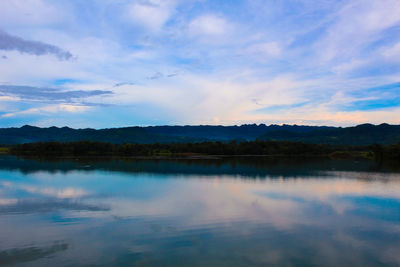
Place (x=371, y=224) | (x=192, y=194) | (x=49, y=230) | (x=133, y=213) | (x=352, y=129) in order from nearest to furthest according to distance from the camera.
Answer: (x=49, y=230)
(x=371, y=224)
(x=133, y=213)
(x=192, y=194)
(x=352, y=129)

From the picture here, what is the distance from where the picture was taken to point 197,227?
10305 mm

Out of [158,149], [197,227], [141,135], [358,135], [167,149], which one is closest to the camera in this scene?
[197,227]

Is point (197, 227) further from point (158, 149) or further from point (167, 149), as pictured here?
point (167, 149)

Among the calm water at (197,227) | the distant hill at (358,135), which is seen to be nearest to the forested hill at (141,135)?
the distant hill at (358,135)

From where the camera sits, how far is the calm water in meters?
7.73

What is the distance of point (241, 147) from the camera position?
78.1m

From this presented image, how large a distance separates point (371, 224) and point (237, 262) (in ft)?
20.8

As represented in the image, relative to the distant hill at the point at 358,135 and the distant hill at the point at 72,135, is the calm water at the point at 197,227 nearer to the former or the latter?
the distant hill at the point at 358,135

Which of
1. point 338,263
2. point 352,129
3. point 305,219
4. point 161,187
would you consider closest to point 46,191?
point 161,187

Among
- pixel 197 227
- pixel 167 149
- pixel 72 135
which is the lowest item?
pixel 197 227

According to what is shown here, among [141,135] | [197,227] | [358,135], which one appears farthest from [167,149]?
[358,135]

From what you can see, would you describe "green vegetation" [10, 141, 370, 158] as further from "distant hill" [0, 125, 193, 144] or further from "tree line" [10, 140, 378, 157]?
"distant hill" [0, 125, 193, 144]

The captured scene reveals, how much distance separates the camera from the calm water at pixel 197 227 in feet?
25.4

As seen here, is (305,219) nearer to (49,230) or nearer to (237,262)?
(237,262)
